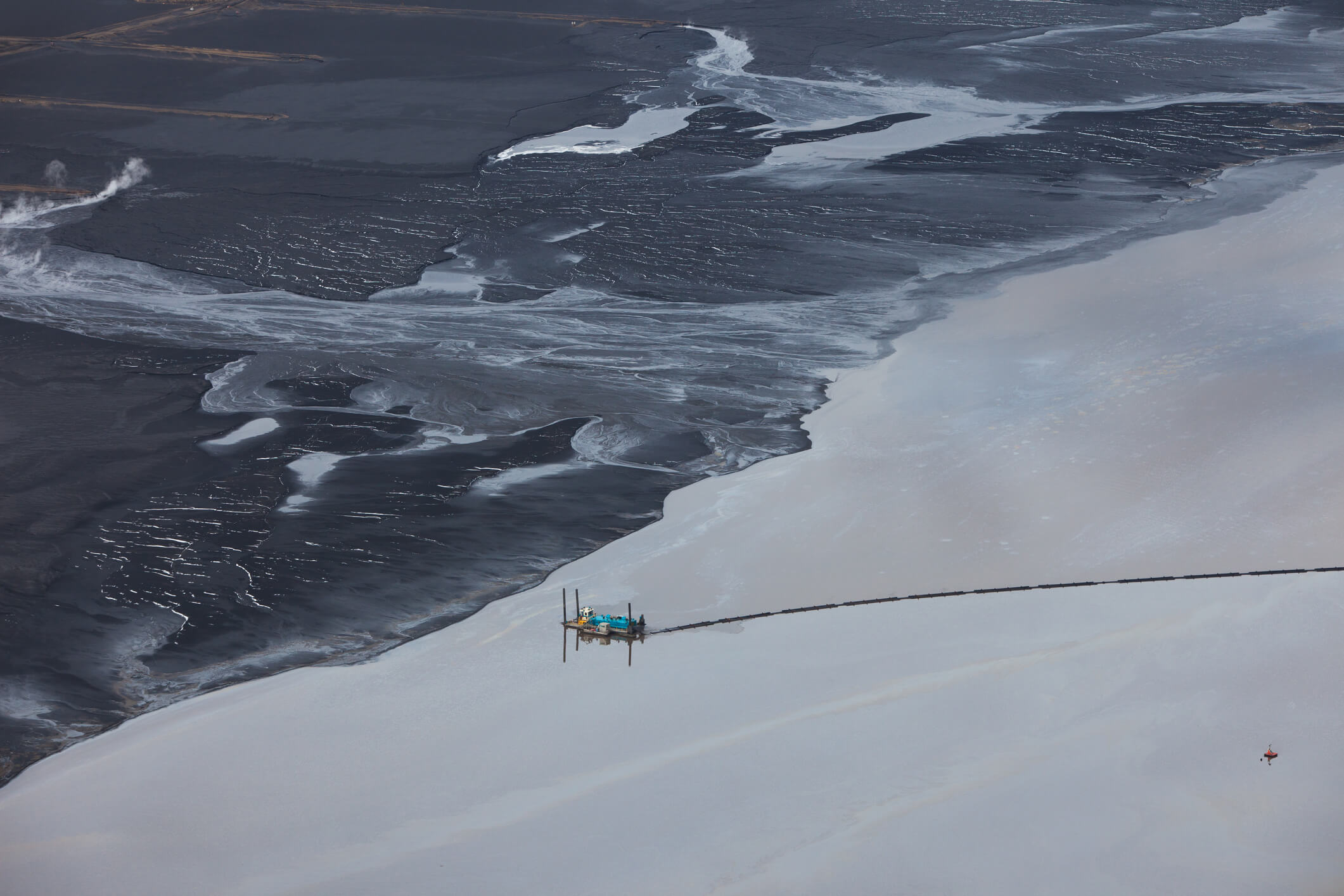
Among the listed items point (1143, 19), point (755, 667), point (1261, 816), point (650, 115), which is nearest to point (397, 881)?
point (755, 667)

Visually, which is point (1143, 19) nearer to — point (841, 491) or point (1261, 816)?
point (841, 491)

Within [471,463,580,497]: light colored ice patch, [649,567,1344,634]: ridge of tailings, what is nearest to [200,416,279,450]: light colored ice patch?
[471,463,580,497]: light colored ice patch

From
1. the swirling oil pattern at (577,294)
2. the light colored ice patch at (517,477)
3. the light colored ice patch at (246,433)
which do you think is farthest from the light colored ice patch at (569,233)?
the light colored ice patch at (517,477)

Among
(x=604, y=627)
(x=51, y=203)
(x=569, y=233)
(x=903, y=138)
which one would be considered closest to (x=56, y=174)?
(x=51, y=203)

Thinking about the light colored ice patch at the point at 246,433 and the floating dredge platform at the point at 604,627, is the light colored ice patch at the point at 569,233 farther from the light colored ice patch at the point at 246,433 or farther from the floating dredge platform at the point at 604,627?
the floating dredge platform at the point at 604,627

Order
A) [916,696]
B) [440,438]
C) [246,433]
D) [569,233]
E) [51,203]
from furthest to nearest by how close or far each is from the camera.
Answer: [51,203] < [569,233] < [246,433] < [440,438] < [916,696]

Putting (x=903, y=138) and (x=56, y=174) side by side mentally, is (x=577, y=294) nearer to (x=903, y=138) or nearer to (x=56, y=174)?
(x=903, y=138)

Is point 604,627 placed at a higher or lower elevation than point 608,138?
lower
